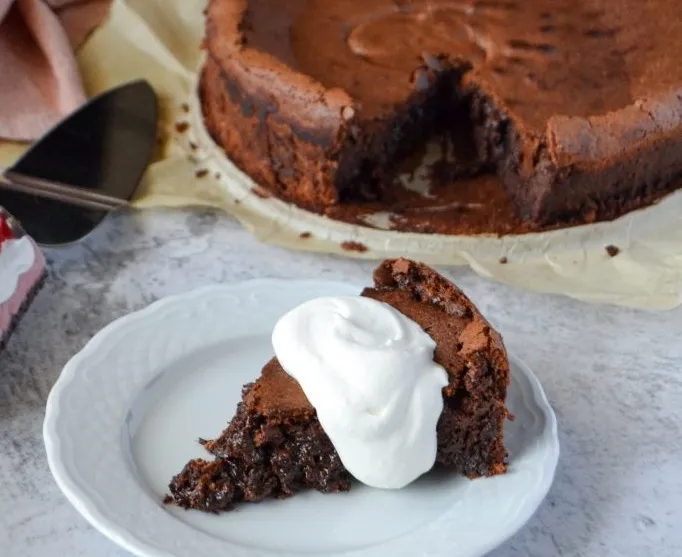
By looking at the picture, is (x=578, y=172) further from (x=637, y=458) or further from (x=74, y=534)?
(x=74, y=534)

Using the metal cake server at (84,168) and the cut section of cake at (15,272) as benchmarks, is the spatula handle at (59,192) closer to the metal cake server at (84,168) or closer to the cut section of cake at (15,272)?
the metal cake server at (84,168)

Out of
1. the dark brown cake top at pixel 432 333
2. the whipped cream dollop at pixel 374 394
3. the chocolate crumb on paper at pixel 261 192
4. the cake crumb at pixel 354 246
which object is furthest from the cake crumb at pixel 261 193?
the whipped cream dollop at pixel 374 394

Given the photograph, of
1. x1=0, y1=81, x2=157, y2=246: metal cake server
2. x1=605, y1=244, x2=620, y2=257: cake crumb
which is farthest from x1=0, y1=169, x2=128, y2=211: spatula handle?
x1=605, y1=244, x2=620, y2=257: cake crumb

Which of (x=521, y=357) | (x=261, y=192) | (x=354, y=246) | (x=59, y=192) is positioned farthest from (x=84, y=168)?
(x=521, y=357)

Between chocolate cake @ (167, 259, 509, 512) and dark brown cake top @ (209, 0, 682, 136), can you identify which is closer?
chocolate cake @ (167, 259, 509, 512)

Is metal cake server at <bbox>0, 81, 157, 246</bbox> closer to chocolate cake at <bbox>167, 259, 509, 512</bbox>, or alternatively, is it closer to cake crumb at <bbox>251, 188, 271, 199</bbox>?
cake crumb at <bbox>251, 188, 271, 199</bbox>

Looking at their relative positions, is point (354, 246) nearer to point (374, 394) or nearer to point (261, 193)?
point (261, 193)

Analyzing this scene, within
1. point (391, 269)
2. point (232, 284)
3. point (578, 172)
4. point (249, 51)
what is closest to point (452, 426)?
point (391, 269)
